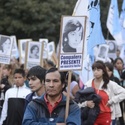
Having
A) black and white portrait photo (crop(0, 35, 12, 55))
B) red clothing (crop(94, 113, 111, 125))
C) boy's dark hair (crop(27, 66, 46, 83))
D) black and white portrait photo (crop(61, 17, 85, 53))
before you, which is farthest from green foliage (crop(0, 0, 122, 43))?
black and white portrait photo (crop(61, 17, 85, 53))

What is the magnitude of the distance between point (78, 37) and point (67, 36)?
18 centimetres

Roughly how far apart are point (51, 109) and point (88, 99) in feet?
10.7

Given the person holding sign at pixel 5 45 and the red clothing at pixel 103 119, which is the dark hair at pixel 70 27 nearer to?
the red clothing at pixel 103 119

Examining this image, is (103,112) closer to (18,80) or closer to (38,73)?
(18,80)

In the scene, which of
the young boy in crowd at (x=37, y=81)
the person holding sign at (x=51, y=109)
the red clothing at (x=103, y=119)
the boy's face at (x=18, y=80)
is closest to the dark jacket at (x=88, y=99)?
the red clothing at (x=103, y=119)

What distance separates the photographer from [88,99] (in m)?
8.91

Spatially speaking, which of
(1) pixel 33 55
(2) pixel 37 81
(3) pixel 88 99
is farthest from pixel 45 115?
(1) pixel 33 55

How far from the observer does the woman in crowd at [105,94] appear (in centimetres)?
918

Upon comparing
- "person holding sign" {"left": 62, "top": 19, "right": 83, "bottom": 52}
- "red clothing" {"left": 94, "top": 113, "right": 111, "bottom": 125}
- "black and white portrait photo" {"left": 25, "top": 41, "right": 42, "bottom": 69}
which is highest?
"black and white portrait photo" {"left": 25, "top": 41, "right": 42, "bottom": 69}

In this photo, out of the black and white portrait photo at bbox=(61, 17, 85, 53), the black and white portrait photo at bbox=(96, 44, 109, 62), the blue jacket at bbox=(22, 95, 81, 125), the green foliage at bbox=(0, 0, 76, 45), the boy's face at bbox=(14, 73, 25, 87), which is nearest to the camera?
the blue jacket at bbox=(22, 95, 81, 125)

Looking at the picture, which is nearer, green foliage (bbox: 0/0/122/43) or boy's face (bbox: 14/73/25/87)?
boy's face (bbox: 14/73/25/87)

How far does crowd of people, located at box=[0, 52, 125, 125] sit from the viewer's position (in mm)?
5684

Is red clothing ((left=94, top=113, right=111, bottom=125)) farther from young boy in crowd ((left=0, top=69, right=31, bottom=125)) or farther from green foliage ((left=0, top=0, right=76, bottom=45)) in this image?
green foliage ((left=0, top=0, right=76, bottom=45))

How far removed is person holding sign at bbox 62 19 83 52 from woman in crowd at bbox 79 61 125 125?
292 cm
